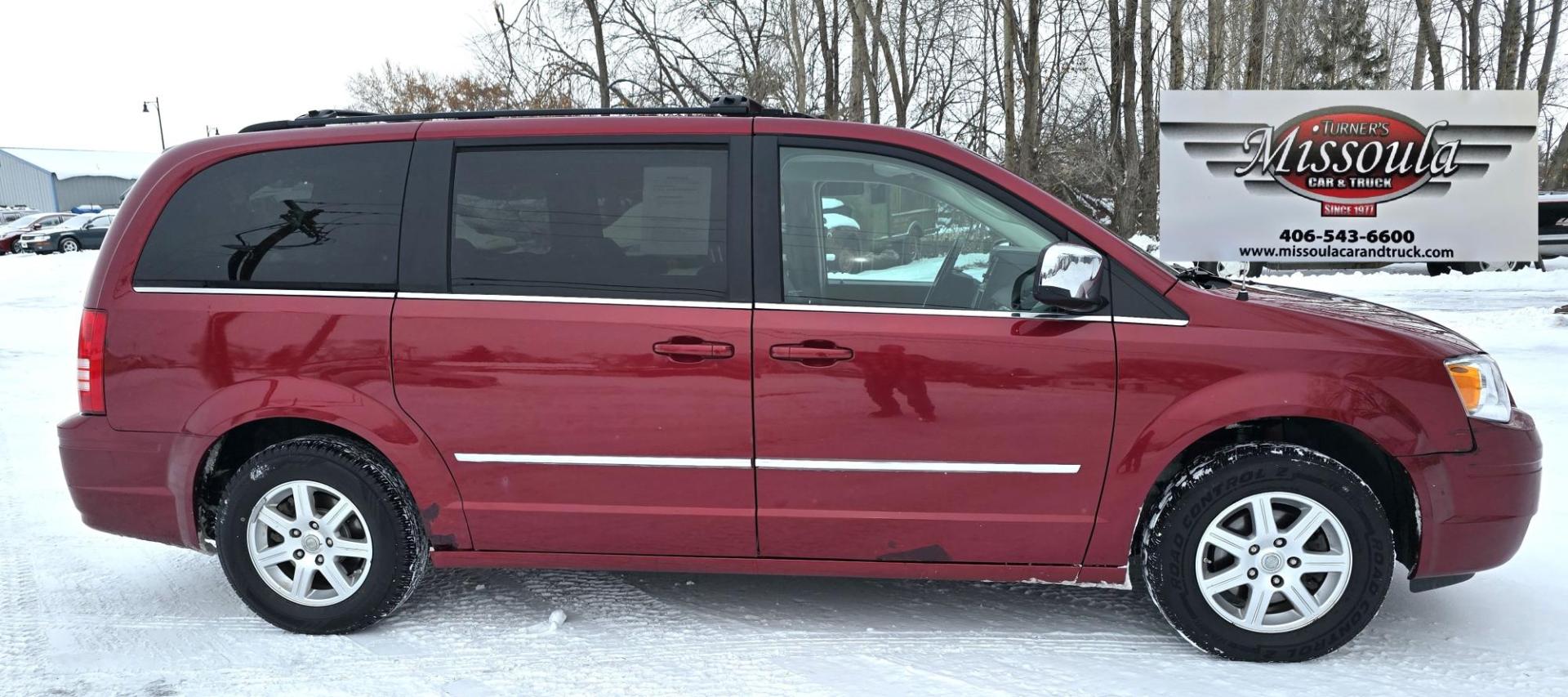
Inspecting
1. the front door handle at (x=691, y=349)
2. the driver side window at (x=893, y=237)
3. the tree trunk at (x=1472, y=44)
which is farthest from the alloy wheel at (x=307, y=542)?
the tree trunk at (x=1472, y=44)

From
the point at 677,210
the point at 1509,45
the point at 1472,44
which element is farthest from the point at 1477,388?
the point at 1472,44

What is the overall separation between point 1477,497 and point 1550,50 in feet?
115

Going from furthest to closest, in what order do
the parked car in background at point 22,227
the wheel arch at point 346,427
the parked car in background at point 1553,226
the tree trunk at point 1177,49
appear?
1. the parked car in background at point 22,227
2. the tree trunk at point 1177,49
3. the parked car in background at point 1553,226
4. the wheel arch at point 346,427

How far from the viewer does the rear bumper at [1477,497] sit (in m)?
3.38

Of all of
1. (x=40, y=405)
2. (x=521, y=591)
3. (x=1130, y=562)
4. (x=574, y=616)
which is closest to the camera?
(x=1130, y=562)

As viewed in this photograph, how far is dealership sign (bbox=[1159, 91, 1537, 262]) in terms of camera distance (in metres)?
15.0

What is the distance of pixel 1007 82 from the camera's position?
20.9 metres

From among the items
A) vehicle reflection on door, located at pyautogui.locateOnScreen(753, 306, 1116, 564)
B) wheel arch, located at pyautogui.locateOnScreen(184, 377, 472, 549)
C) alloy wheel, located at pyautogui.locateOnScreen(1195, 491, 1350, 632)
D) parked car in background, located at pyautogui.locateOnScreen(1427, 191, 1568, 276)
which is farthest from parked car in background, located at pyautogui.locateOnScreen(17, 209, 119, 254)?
alloy wheel, located at pyautogui.locateOnScreen(1195, 491, 1350, 632)

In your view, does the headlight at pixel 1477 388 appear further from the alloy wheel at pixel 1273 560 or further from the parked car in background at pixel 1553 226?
the parked car in background at pixel 1553 226

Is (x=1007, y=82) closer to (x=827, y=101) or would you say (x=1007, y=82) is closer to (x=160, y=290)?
(x=827, y=101)

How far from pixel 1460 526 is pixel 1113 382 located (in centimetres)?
119

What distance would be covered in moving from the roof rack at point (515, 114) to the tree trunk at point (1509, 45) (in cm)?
2434

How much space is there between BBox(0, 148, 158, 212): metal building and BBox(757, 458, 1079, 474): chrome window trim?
90.8 meters

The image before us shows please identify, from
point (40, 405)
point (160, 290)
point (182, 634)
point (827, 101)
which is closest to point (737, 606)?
point (182, 634)
